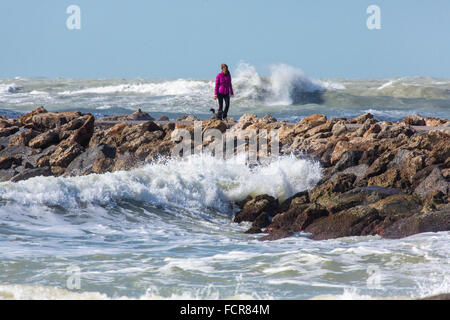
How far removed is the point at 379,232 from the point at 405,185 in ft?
6.94

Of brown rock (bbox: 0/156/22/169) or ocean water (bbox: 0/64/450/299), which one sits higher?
brown rock (bbox: 0/156/22/169)

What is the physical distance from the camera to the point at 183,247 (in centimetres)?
846

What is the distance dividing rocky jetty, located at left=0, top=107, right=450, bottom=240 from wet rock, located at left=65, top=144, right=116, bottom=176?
22mm

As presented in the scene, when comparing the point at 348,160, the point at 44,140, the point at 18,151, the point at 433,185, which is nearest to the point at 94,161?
the point at 44,140

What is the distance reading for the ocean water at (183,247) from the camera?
20.4 ft

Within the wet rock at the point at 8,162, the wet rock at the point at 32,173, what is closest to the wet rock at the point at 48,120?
the wet rock at the point at 8,162

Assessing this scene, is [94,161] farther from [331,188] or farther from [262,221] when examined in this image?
[331,188]

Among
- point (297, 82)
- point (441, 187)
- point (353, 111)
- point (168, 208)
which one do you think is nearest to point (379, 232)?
point (441, 187)

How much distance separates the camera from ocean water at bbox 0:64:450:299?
6.20 m

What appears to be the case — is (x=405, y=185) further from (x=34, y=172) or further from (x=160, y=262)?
(x=34, y=172)

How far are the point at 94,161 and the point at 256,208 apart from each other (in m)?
4.36

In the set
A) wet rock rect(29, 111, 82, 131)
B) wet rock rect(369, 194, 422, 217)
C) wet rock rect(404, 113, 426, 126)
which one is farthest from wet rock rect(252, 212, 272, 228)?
wet rock rect(29, 111, 82, 131)

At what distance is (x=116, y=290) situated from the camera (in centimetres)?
615

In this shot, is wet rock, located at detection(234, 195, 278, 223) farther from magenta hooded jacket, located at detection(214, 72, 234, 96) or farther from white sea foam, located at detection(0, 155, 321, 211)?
magenta hooded jacket, located at detection(214, 72, 234, 96)
